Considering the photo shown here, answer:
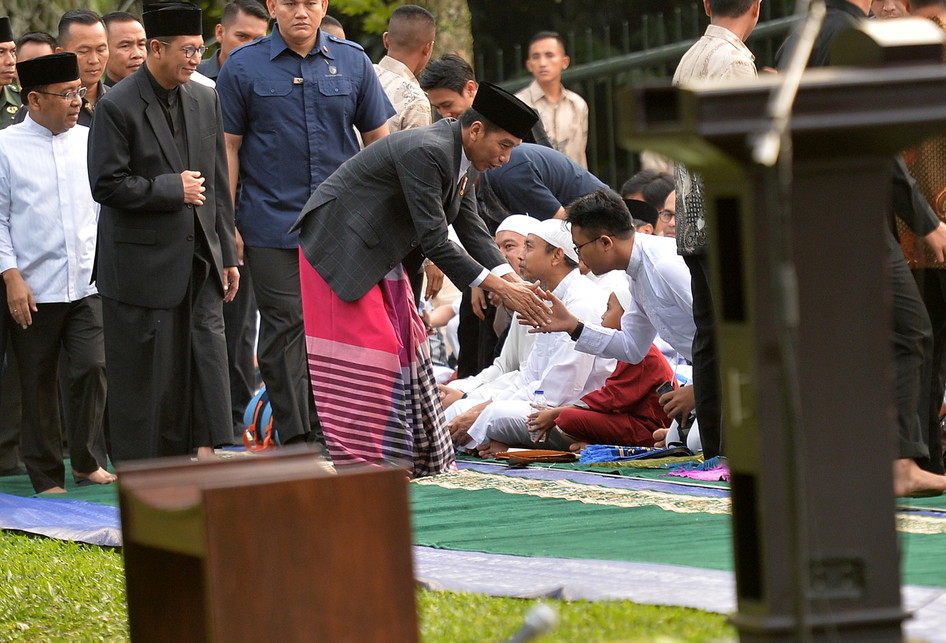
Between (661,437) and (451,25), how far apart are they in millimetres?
5883

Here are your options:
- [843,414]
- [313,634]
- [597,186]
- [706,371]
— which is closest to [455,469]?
[706,371]

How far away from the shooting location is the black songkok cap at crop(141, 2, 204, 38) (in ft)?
20.5

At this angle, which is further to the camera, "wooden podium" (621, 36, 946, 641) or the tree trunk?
the tree trunk

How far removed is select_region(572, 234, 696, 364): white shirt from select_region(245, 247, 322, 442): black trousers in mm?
1344

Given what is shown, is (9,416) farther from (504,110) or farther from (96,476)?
(504,110)

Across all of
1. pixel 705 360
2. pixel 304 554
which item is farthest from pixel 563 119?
pixel 304 554

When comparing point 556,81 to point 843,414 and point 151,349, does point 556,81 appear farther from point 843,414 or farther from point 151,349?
point 843,414

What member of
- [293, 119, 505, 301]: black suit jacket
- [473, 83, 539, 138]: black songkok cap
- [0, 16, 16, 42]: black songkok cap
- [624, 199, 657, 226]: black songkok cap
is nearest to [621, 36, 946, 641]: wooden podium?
[473, 83, 539, 138]: black songkok cap

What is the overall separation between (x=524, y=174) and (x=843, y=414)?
Answer: 6.26 meters

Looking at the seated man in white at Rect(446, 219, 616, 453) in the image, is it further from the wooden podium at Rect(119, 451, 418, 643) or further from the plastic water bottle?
the wooden podium at Rect(119, 451, 418, 643)

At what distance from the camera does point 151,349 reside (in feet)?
Result: 20.9

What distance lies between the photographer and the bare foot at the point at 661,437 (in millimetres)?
7102

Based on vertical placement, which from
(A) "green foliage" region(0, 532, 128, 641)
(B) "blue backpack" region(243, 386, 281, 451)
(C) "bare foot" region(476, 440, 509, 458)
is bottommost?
(A) "green foliage" region(0, 532, 128, 641)

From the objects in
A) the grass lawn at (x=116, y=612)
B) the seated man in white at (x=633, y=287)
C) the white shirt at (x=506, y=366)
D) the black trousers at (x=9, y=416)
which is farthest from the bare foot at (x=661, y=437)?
the black trousers at (x=9, y=416)
